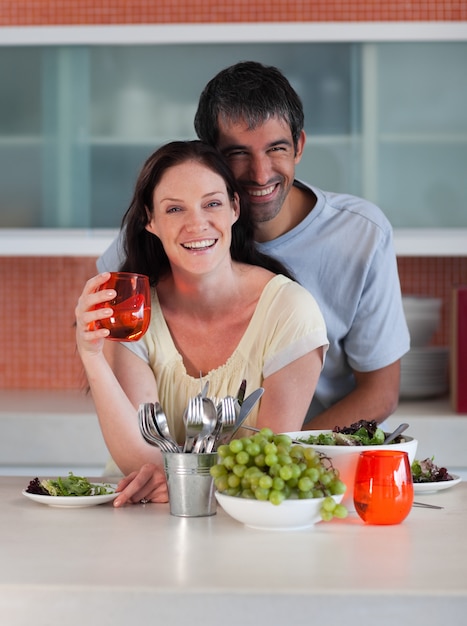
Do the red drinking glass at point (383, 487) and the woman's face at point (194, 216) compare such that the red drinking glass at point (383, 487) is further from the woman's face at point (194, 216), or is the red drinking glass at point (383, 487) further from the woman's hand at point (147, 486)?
the woman's face at point (194, 216)

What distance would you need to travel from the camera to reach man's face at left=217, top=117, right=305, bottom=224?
193 cm

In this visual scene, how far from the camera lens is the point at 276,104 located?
1.96 m

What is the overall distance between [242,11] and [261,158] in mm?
1792

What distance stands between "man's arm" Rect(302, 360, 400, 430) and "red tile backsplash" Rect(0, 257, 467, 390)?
1.76 metres

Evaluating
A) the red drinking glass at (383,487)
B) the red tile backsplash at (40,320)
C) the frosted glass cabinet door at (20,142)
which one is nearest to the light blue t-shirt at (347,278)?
the red drinking glass at (383,487)

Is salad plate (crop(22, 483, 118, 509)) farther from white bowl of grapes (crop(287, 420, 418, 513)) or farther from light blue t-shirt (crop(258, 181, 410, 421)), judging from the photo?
light blue t-shirt (crop(258, 181, 410, 421))

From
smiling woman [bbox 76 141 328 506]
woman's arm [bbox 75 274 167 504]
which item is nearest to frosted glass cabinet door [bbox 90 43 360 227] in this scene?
smiling woman [bbox 76 141 328 506]

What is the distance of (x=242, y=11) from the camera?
355 centimetres

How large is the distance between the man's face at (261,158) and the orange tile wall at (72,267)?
5.54 ft

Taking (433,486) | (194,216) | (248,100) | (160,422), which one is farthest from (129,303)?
(248,100)

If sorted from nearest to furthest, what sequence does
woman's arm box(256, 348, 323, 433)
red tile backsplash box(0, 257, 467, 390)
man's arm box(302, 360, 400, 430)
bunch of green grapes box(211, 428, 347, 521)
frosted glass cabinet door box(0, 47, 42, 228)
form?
bunch of green grapes box(211, 428, 347, 521)
woman's arm box(256, 348, 323, 433)
man's arm box(302, 360, 400, 430)
frosted glass cabinet door box(0, 47, 42, 228)
red tile backsplash box(0, 257, 467, 390)

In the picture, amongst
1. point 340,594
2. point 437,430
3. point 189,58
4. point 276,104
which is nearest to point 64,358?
point 189,58

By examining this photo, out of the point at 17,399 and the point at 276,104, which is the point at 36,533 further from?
the point at 17,399

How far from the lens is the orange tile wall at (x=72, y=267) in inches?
139
